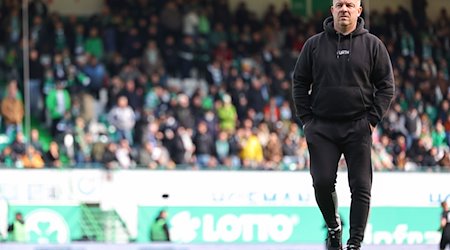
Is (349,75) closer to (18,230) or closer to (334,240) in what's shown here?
(334,240)

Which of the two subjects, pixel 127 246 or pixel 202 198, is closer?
pixel 127 246

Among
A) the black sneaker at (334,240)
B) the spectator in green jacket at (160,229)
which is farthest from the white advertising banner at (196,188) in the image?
the black sneaker at (334,240)

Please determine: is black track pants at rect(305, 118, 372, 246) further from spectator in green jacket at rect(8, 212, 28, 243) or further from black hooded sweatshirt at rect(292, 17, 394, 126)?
spectator in green jacket at rect(8, 212, 28, 243)

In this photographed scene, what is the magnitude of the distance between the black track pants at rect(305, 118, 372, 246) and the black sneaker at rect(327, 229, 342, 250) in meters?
0.14

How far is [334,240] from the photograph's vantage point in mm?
9562

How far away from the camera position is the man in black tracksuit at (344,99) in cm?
930

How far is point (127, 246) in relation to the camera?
18562 millimetres

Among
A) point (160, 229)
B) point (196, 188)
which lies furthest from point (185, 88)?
point (160, 229)

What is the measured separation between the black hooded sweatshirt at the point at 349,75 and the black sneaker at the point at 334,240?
83cm

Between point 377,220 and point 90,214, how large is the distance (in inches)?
172

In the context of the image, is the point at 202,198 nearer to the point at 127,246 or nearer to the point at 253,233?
the point at 253,233

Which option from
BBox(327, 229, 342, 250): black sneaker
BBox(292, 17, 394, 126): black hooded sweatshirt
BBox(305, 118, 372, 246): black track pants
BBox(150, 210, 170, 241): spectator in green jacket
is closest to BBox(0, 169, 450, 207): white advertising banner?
Answer: BBox(150, 210, 170, 241): spectator in green jacket

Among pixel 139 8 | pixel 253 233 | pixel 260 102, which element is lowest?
pixel 253 233

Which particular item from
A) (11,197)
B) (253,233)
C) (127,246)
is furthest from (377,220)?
(11,197)
